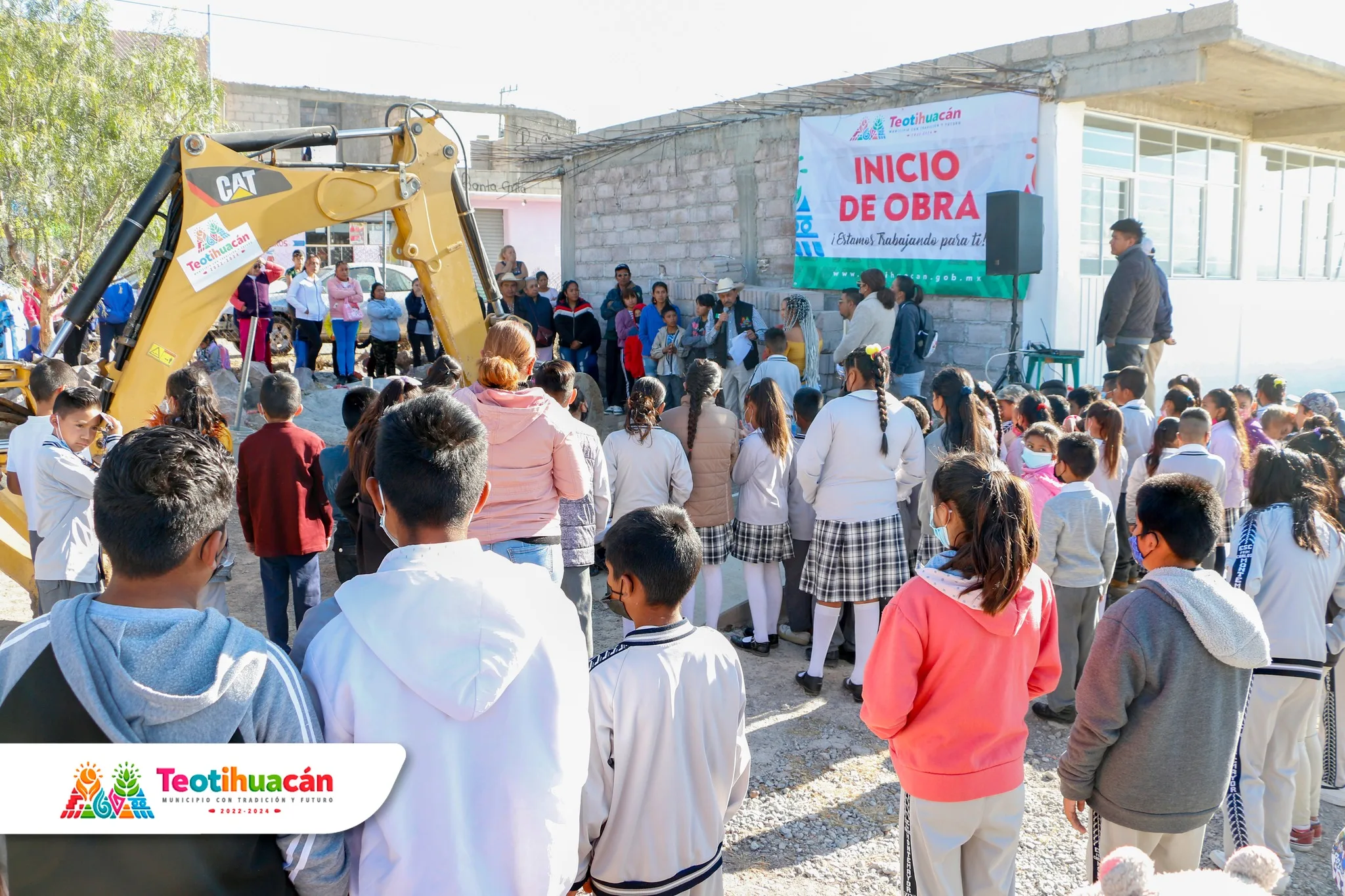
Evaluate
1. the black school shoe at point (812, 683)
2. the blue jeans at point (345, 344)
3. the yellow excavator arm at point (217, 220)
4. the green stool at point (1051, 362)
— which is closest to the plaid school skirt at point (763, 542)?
the black school shoe at point (812, 683)

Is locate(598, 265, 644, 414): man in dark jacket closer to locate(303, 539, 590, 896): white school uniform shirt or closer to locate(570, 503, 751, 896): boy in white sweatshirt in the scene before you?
locate(570, 503, 751, 896): boy in white sweatshirt

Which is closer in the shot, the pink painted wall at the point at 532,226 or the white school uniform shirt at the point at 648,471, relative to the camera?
the white school uniform shirt at the point at 648,471

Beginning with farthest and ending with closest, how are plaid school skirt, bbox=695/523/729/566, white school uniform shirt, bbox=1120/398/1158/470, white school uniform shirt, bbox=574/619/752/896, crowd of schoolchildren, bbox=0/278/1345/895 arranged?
white school uniform shirt, bbox=1120/398/1158/470 → plaid school skirt, bbox=695/523/729/566 → white school uniform shirt, bbox=574/619/752/896 → crowd of schoolchildren, bbox=0/278/1345/895

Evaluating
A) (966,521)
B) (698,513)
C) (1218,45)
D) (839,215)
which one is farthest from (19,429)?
(1218,45)

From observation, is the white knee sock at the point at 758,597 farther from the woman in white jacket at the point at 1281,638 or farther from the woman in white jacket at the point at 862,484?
the woman in white jacket at the point at 1281,638

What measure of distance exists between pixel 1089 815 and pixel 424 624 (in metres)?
2.18

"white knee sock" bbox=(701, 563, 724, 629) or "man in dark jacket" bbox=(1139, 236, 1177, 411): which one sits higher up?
"man in dark jacket" bbox=(1139, 236, 1177, 411)

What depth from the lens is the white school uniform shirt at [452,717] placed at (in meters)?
1.58

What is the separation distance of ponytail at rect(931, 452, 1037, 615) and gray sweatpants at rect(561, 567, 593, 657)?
2.27 meters

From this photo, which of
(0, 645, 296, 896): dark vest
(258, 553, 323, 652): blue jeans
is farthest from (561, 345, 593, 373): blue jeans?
(0, 645, 296, 896): dark vest

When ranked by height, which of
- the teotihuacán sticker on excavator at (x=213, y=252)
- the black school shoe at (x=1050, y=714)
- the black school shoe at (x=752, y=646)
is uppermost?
the teotihuacán sticker on excavator at (x=213, y=252)

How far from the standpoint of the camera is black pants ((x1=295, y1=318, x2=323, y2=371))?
47.3 ft

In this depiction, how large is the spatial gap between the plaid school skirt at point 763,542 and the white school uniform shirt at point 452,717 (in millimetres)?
3988

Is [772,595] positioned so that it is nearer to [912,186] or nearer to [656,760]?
[656,760]
